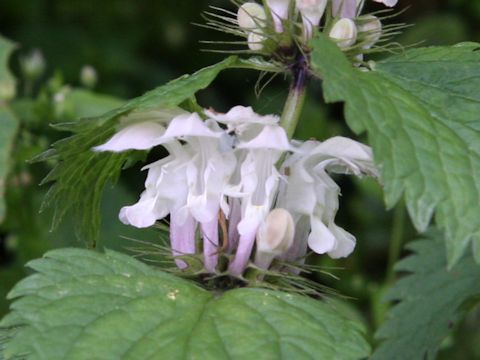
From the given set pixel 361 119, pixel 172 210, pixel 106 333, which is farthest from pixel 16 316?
pixel 361 119

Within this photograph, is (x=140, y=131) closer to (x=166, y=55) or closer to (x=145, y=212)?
(x=145, y=212)

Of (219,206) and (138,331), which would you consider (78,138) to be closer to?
(219,206)

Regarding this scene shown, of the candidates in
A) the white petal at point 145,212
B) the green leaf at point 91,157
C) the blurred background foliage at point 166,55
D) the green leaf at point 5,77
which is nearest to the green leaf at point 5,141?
the green leaf at point 5,77

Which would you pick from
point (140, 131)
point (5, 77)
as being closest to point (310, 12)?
point (140, 131)

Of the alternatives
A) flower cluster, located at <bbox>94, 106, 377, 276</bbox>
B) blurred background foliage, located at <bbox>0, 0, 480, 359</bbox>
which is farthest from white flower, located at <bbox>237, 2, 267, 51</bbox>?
blurred background foliage, located at <bbox>0, 0, 480, 359</bbox>

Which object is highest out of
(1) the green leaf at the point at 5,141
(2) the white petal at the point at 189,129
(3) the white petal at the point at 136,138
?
(2) the white petal at the point at 189,129

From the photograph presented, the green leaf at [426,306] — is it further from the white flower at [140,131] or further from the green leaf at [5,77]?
the green leaf at [5,77]
